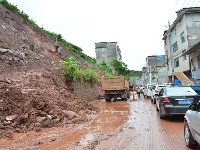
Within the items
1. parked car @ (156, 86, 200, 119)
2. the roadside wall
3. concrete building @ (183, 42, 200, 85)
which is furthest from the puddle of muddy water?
concrete building @ (183, 42, 200, 85)

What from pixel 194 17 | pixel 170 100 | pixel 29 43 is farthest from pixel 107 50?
pixel 170 100

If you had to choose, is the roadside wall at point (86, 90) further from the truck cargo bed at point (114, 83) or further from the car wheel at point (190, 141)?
the car wheel at point (190, 141)

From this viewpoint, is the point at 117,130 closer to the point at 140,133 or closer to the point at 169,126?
the point at 140,133

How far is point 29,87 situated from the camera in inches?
586

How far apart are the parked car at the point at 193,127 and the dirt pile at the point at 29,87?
511 cm

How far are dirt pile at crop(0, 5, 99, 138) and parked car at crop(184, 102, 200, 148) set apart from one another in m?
5.11

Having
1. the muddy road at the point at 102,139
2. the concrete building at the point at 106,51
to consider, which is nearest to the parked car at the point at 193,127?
the muddy road at the point at 102,139

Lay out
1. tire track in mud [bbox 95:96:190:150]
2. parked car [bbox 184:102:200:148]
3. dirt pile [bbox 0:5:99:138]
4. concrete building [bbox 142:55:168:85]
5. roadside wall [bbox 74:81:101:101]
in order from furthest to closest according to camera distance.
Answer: concrete building [bbox 142:55:168:85] < roadside wall [bbox 74:81:101:101] < dirt pile [bbox 0:5:99:138] < tire track in mud [bbox 95:96:190:150] < parked car [bbox 184:102:200:148]

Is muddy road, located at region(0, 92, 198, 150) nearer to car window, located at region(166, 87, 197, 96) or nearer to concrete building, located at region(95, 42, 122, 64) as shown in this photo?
car window, located at region(166, 87, 197, 96)

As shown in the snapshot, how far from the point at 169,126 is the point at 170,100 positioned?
1.43 meters

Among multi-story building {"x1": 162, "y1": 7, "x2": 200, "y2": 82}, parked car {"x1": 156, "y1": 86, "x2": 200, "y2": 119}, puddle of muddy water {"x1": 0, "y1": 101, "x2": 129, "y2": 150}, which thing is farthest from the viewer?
multi-story building {"x1": 162, "y1": 7, "x2": 200, "y2": 82}

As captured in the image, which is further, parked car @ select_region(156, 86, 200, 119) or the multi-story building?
the multi-story building

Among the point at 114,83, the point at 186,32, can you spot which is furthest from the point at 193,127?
the point at 186,32

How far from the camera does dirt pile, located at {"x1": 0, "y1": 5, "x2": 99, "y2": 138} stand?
9734mm
